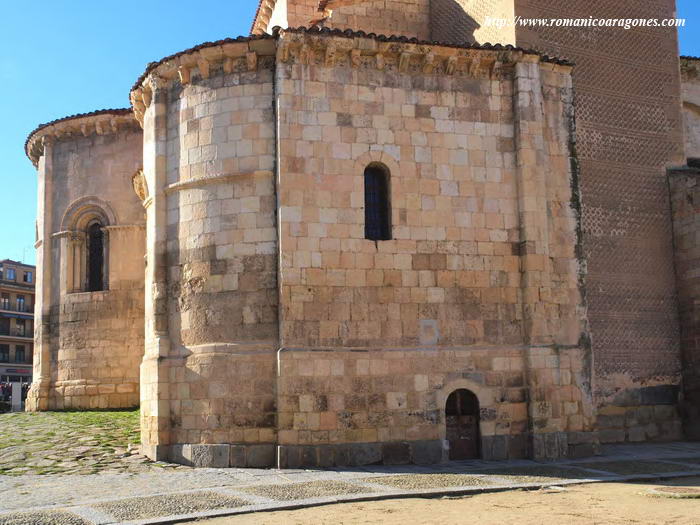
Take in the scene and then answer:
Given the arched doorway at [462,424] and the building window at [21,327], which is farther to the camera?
the building window at [21,327]

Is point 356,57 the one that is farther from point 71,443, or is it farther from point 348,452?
point 71,443

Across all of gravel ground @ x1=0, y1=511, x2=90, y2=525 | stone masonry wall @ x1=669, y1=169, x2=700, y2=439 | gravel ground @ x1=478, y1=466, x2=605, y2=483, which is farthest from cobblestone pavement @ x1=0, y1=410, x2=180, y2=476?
stone masonry wall @ x1=669, y1=169, x2=700, y2=439

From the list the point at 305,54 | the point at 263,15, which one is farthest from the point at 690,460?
the point at 263,15

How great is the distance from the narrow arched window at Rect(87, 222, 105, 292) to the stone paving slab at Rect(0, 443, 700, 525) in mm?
10669

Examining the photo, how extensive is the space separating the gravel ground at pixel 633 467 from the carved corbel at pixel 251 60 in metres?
8.56

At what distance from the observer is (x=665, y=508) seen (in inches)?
360

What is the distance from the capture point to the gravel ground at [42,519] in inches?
343

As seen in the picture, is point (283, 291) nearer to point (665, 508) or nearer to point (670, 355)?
point (665, 508)

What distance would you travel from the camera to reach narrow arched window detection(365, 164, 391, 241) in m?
13.6

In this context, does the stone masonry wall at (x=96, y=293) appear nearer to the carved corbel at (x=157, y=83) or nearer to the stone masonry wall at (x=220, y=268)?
the carved corbel at (x=157, y=83)

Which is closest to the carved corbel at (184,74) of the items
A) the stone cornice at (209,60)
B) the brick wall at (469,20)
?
the stone cornice at (209,60)

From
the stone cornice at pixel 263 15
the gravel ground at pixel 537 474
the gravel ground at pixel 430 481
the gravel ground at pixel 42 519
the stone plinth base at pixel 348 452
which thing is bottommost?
the gravel ground at pixel 537 474

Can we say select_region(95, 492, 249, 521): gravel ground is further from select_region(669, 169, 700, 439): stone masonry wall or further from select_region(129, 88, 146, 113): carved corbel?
select_region(669, 169, 700, 439): stone masonry wall

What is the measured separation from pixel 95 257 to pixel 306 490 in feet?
45.8
